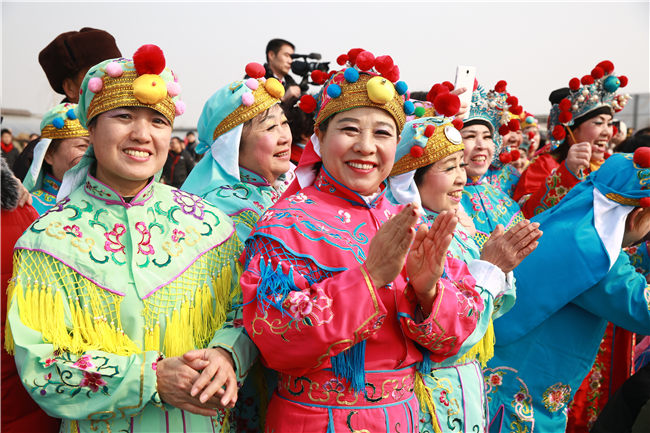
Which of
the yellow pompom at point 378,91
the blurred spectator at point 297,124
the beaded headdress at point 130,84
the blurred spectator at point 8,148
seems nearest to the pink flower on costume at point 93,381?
the beaded headdress at point 130,84

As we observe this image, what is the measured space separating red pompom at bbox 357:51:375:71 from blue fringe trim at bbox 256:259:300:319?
2.94ft

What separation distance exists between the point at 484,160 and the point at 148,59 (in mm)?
2744

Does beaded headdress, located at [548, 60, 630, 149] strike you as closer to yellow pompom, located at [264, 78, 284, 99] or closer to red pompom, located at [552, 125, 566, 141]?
red pompom, located at [552, 125, 566, 141]

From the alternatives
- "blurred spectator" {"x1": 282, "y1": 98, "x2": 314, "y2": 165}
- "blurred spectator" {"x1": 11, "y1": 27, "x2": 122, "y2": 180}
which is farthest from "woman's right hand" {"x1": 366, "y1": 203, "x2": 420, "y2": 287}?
"blurred spectator" {"x1": 11, "y1": 27, "x2": 122, "y2": 180}

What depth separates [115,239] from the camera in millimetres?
2080

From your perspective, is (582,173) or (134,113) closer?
(134,113)

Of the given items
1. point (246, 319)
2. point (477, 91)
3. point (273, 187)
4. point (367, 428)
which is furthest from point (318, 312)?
point (477, 91)

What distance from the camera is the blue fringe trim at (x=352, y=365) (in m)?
1.94

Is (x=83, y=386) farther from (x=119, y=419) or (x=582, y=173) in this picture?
(x=582, y=173)

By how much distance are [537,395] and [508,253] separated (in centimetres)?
117

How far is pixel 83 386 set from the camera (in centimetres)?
183

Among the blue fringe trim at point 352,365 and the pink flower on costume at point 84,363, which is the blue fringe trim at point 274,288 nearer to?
the blue fringe trim at point 352,365

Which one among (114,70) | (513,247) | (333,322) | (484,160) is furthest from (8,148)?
(333,322)

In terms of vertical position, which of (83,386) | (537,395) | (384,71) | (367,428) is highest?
(384,71)
